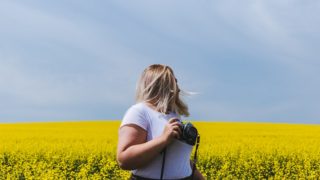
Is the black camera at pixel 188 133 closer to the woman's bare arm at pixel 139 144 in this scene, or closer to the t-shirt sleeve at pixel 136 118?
the woman's bare arm at pixel 139 144

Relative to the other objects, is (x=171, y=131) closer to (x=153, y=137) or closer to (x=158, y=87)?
(x=153, y=137)

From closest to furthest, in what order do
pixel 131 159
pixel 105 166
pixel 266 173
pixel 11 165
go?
pixel 131 159, pixel 105 166, pixel 266 173, pixel 11 165

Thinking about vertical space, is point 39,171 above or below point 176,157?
below

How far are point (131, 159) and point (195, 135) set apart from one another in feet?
1.18

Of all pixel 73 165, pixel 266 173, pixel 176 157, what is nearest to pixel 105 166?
pixel 73 165

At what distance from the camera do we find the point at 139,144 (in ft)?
8.40

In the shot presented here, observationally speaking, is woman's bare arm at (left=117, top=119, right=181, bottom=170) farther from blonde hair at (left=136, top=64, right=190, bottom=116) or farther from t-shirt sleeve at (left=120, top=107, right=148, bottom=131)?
Result: blonde hair at (left=136, top=64, right=190, bottom=116)

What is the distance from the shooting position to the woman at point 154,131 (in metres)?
2.54

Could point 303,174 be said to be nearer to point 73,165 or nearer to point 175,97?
point 73,165

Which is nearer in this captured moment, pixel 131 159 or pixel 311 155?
pixel 131 159

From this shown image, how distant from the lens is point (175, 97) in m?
2.70

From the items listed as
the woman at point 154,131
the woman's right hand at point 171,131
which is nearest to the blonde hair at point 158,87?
the woman at point 154,131

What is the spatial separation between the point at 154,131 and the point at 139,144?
12cm

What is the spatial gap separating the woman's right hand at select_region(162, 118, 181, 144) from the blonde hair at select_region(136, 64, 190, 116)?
0.12 metres
